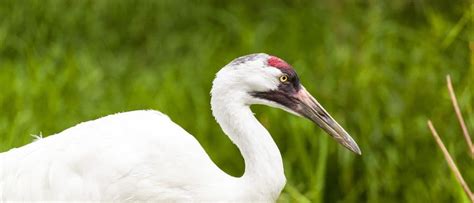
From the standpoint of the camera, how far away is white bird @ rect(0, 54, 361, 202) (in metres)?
3.70

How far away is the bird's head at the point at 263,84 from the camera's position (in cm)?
366

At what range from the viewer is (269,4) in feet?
26.7

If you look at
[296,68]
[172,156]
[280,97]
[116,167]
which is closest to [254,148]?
[280,97]

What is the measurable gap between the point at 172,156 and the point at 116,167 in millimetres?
217

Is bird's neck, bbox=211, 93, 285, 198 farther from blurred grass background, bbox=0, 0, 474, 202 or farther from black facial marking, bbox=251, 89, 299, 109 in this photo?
blurred grass background, bbox=0, 0, 474, 202

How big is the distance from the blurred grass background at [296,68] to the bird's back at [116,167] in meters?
0.87

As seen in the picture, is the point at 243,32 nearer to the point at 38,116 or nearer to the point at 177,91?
the point at 177,91

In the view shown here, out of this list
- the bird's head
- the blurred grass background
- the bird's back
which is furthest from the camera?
the blurred grass background

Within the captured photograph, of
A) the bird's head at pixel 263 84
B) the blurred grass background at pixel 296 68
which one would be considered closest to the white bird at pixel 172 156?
the bird's head at pixel 263 84

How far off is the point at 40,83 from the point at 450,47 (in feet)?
8.89

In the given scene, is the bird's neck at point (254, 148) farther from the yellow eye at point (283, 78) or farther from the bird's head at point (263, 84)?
the yellow eye at point (283, 78)

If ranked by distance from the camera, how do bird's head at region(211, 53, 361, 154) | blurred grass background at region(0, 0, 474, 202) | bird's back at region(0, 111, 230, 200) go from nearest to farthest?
1. bird's head at region(211, 53, 361, 154)
2. bird's back at region(0, 111, 230, 200)
3. blurred grass background at region(0, 0, 474, 202)

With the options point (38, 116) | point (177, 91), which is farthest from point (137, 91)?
point (38, 116)

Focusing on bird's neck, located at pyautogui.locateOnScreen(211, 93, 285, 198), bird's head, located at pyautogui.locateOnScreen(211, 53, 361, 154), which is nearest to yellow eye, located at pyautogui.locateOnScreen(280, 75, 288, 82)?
bird's head, located at pyautogui.locateOnScreen(211, 53, 361, 154)
